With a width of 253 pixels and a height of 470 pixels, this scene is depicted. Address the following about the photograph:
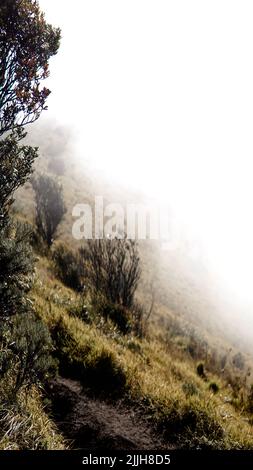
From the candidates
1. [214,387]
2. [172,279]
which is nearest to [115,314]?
[214,387]

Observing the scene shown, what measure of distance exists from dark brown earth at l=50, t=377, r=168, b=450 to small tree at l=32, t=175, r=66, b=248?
13745 millimetres

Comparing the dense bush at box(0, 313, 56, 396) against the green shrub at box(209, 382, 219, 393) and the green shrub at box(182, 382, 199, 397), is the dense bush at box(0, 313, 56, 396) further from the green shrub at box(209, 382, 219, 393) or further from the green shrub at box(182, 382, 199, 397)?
the green shrub at box(209, 382, 219, 393)

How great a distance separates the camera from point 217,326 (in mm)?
27938

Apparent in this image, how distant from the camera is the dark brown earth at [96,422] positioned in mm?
6414

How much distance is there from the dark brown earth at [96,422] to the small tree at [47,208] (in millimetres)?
13745

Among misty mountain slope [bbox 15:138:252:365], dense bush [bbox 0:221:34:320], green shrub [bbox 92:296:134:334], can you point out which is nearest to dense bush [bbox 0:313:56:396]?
dense bush [bbox 0:221:34:320]

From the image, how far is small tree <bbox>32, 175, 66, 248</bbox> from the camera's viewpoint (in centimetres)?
2146

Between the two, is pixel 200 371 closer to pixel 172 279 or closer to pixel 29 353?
pixel 29 353

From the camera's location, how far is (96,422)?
6.79m

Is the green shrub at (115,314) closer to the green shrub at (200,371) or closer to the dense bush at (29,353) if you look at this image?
the green shrub at (200,371)

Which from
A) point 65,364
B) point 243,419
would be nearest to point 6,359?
point 65,364

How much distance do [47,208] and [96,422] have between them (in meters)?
17.1

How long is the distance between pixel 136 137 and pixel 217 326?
155 ft
